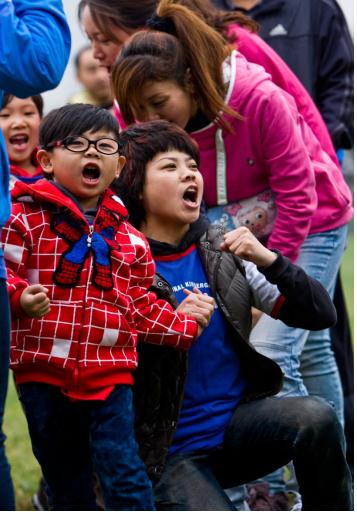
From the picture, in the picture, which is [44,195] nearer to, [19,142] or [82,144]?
[82,144]

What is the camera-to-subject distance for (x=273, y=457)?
13.4ft

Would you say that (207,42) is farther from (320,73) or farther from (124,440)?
(124,440)

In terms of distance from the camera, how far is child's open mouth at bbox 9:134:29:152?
523 cm

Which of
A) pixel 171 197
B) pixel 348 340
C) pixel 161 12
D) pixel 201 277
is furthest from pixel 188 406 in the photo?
pixel 348 340

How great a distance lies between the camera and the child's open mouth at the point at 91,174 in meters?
3.89

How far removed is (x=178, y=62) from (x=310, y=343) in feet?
4.51

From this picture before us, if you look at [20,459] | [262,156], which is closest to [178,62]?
[262,156]

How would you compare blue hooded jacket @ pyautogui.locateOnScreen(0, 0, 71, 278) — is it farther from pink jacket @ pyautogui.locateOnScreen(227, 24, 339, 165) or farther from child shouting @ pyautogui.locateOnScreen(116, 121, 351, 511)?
pink jacket @ pyautogui.locateOnScreen(227, 24, 339, 165)

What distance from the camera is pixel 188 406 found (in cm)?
412

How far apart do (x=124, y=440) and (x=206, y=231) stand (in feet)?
2.84

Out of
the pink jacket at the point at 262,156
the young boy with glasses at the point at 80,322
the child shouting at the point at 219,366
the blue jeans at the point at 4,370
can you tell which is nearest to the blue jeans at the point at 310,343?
the pink jacket at the point at 262,156

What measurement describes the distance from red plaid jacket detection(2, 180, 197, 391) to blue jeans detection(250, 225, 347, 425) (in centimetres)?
109

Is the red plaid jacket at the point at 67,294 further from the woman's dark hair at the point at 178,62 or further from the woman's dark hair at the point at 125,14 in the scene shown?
the woman's dark hair at the point at 125,14

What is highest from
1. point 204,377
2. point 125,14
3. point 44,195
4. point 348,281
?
point 125,14
